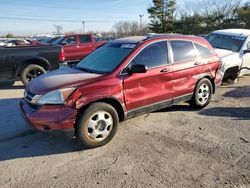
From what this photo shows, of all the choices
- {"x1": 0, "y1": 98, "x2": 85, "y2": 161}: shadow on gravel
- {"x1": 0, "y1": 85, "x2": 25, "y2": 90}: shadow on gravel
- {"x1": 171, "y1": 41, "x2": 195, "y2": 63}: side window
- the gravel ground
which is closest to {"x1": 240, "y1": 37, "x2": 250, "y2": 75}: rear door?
the gravel ground

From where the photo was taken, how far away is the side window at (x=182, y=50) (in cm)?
516

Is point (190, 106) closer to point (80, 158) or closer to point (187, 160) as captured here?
point (187, 160)

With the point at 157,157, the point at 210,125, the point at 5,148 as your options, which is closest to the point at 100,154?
the point at 157,157

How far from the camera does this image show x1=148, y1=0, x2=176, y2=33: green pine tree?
1714 inches

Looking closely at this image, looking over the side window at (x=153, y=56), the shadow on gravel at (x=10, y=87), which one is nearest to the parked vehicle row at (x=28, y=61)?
the shadow on gravel at (x=10, y=87)

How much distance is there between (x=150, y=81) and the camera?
183 inches

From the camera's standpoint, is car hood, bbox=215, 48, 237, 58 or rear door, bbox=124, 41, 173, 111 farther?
car hood, bbox=215, 48, 237, 58

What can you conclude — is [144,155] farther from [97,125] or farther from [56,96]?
[56,96]

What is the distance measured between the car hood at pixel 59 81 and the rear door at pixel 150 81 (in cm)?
65

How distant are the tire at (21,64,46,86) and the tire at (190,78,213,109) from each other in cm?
524

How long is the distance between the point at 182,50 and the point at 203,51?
736 mm

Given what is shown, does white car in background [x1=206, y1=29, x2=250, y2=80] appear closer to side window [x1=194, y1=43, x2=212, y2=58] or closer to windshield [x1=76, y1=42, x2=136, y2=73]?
side window [x1=194, y1=43, x2=212, y2=58]

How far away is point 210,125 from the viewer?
495cm

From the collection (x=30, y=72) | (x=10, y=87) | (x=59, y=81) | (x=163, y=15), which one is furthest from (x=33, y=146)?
(x=163, y=15)
